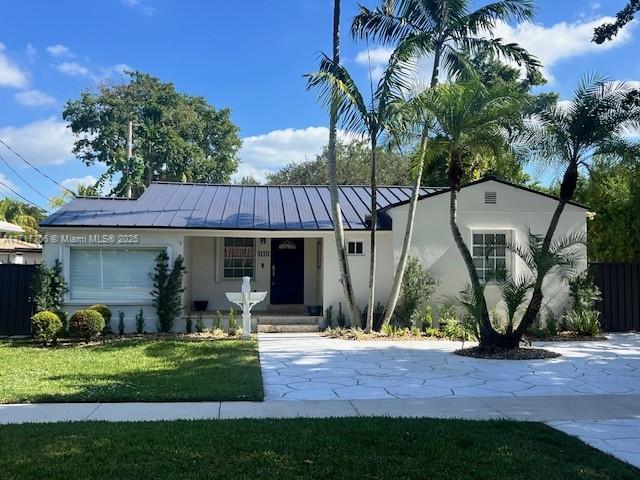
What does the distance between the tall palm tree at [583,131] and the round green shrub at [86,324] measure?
910cm

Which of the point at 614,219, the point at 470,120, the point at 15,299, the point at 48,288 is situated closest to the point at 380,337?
the point at 470,120

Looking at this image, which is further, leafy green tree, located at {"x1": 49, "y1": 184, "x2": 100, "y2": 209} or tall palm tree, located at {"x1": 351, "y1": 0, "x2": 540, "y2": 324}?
leafy green tree, located at {"x1": 49, "y1": 184, "x2": 100, "y2": 209}

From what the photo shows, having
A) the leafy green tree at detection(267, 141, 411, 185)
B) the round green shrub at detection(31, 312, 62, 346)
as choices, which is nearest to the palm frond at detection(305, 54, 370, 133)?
the round green shrub at detection(31, 312, 62, 346)

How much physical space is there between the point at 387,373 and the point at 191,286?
30.3 ft

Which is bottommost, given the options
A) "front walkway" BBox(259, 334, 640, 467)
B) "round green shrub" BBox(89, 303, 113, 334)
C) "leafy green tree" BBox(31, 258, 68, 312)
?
"front walkway" BBox(259, 334, 640, 467)

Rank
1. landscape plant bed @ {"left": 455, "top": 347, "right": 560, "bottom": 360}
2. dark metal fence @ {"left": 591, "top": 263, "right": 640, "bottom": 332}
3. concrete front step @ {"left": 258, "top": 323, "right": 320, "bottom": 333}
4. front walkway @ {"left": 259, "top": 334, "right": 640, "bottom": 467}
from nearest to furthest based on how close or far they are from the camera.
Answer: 1. front walkway @ {"left": 259, "top": 334, "right": 640, "bottom": 467}
2. landscape plant bed @ {"left": 455, "top": 347, "right": 560, "bottom": 360}
3. concrete front step @ {"left": 258, "top": 323, "right": 320, "bottom": 333}
4. dark metal fence @ {"left": 591, "top": 263, "right": 640, "bottom": 332}

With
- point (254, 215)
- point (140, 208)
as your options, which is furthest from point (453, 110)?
point (140, 208)

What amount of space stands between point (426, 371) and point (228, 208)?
8.90 meters

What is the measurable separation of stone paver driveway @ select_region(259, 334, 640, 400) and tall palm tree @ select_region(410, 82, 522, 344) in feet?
5.04

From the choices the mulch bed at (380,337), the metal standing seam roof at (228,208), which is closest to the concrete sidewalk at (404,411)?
the mulch bed at (380,337)

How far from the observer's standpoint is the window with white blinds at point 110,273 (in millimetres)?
14438

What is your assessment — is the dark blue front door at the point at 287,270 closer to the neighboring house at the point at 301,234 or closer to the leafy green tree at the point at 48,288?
the neighboring house at the point at 301,234

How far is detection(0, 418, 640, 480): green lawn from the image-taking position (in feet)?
14.6

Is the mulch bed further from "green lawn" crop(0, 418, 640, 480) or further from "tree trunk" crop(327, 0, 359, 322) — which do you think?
"green lawn" crop(0, 418, 640, 480)
